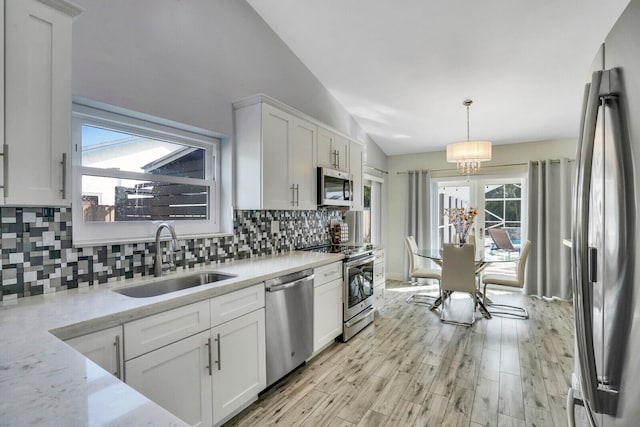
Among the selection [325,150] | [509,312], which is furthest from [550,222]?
[325,150]

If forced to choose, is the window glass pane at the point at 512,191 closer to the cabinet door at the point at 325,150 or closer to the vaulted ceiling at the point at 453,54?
the vaulted ceiling at the point at 453,54

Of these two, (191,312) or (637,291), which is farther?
(191,312)

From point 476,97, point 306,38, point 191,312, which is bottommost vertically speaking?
point 191,312

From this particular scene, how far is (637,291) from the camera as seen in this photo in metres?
0.56

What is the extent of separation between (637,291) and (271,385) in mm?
2324

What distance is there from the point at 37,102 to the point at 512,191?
18.9 ft

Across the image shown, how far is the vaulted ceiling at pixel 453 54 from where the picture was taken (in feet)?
8.18

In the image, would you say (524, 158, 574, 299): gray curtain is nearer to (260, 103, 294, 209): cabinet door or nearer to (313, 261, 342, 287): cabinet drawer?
(313, 261, 342, 287): cabinet drawer

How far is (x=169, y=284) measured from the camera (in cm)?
213

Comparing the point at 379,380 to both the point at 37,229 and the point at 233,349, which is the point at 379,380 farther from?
the point at 37,229

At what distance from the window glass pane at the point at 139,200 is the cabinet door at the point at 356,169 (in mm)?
1982

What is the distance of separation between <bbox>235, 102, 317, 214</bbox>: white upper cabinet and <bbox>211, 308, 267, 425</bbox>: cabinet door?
1.03 m

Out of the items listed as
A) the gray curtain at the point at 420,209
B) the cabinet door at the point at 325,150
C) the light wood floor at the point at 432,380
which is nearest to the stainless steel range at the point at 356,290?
the light wood floor at the point at 432,380

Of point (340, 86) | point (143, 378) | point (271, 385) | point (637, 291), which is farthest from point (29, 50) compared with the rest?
point (340, 86)
